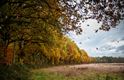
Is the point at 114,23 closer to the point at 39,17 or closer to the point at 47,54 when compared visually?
the point at 39,17

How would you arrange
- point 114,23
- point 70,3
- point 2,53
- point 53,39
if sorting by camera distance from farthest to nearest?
point 2,53
point 53,39
point 70,3
point 114,23

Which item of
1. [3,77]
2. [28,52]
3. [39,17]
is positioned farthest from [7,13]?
[28,52]

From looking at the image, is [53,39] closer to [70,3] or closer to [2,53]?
[2,53]

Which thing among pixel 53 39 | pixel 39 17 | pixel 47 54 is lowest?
pixel 47 54

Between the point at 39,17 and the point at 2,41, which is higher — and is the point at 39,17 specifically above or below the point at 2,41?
above

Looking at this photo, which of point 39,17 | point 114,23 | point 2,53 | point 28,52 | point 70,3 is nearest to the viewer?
point 114,23

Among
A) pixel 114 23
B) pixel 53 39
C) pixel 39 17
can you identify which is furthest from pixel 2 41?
pixel 114 23

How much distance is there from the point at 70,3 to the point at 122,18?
11.5ft

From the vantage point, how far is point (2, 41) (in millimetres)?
43250

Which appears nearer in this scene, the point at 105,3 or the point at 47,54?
the point at 105,3

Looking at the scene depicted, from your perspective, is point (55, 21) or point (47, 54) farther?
point (47, 54)

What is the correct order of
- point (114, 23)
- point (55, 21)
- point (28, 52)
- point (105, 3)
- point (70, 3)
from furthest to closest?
1. point (28, 52)
2. point (55, 21)
3. point (70, 3)
4. point (114, 23)
5. point (105, 3)

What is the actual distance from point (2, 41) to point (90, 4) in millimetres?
27402

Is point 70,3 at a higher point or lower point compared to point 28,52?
higher
